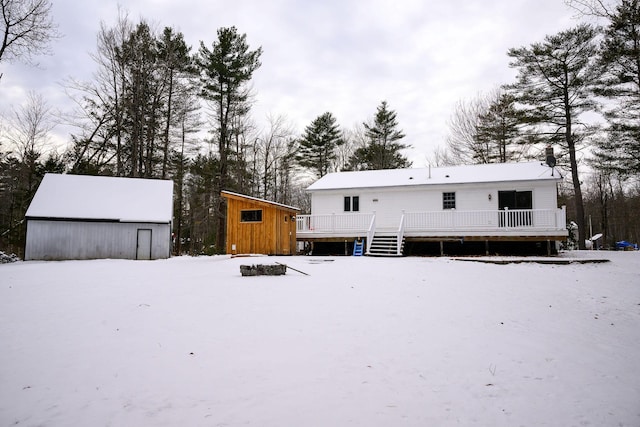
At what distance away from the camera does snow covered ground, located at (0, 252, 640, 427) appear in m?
2.81

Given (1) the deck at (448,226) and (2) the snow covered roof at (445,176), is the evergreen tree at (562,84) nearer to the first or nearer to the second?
(2) the snow covered roof at (445,176)

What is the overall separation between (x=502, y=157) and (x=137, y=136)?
23.9m

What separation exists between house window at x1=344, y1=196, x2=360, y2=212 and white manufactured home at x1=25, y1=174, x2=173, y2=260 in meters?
8.85

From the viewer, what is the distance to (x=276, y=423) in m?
2.62

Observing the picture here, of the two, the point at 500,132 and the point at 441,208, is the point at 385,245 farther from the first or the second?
the point at 500,132

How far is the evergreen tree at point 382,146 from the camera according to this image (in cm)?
2952

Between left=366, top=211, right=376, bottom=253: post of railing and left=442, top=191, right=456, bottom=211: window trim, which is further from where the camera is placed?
left=442, top=191, right=456, bottom=211: window trim

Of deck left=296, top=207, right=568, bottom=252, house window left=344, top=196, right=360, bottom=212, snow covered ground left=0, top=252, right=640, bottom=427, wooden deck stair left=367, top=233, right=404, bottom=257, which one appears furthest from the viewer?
house window left=344, top=196, right=360, bottom=212

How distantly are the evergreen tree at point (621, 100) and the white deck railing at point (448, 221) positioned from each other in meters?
8.59

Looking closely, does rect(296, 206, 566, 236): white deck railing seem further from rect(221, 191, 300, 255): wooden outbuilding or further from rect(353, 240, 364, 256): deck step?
rect(221, 191, 300, 255): wooden outbuilding

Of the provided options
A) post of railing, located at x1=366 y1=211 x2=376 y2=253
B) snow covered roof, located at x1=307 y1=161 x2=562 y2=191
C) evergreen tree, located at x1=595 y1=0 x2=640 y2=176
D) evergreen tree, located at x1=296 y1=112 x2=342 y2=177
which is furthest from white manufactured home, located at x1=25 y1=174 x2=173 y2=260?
evergreen tree, located at x1=595 y1=0 x2=640 y2=176

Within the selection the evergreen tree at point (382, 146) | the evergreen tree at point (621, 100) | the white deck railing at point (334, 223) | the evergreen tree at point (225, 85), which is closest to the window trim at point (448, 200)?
the white deck railing at point (334, 223)

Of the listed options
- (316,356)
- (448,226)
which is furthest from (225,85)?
(316,356)

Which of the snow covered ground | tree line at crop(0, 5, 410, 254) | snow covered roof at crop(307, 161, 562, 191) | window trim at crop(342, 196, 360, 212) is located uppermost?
tree line at crop(0, 5, 410, 254)
